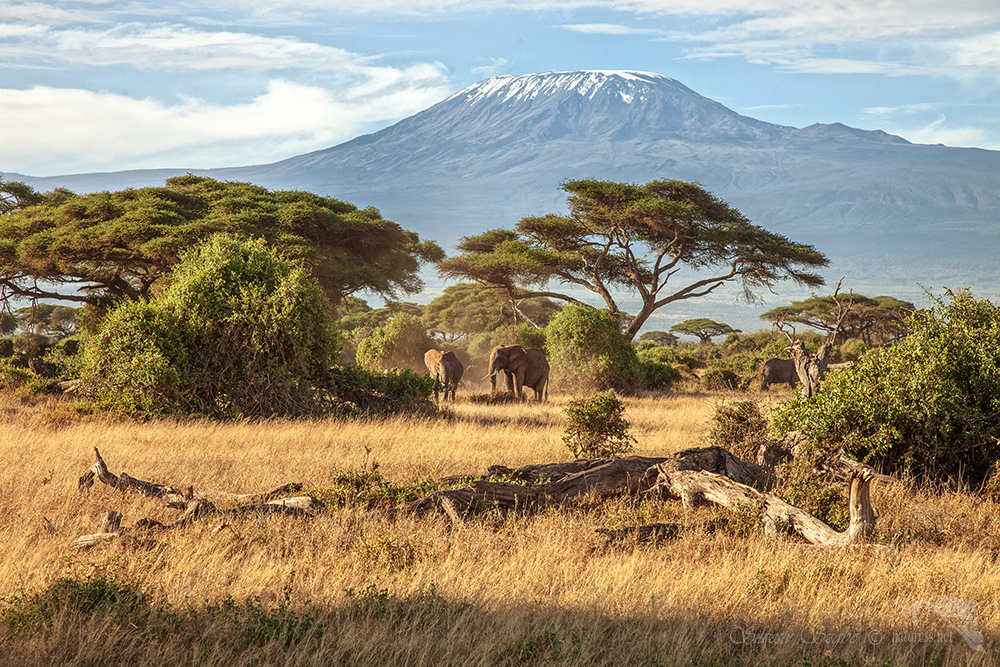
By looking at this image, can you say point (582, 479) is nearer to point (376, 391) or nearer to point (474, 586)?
point (474, 586)

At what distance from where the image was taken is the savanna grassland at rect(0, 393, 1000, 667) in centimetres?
416

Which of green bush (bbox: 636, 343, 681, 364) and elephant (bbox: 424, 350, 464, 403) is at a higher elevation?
elephant (bbox: 424, 350, 464, 403)

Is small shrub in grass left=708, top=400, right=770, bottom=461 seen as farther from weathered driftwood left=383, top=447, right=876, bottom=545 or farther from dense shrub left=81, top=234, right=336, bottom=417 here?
dense shrub left=81, top=234, right=336, bottom=417

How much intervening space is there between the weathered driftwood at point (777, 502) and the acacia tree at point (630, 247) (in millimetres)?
21331

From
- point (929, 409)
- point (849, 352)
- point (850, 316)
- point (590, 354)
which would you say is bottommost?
point (849, 352)

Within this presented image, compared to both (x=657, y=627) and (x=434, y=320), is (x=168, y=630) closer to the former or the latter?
(x=657, y=627)

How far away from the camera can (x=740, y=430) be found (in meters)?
10.1

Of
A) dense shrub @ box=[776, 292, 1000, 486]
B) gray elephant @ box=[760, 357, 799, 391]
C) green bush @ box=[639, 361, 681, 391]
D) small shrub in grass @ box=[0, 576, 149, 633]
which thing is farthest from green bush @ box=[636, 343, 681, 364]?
small shrub in grass @ box=[0, 576, 149, 633]

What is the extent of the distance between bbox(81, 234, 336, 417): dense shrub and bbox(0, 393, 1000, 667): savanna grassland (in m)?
4.84

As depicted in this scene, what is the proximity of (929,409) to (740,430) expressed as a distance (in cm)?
293

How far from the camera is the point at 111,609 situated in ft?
14.3

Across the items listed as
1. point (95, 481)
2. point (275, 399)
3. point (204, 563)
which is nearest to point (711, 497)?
point (204, 563)

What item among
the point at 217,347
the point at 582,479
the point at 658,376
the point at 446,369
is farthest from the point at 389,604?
the point at 658,376

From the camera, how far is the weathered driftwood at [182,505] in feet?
19.0
